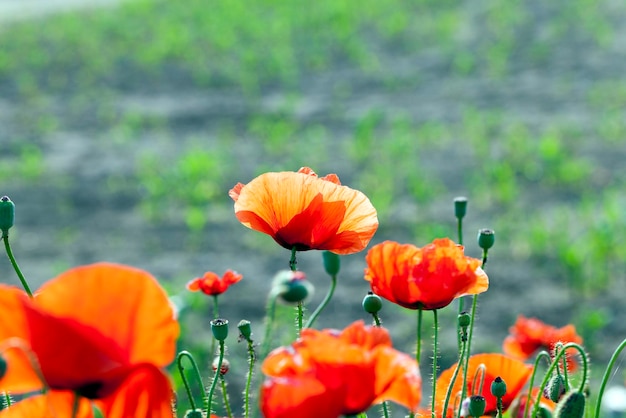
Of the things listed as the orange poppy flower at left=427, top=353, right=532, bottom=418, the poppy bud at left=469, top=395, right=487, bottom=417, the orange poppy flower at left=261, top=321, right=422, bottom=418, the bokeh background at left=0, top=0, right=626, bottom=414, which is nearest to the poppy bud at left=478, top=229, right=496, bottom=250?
the orange poppy flower at left=427, top=353, right=532, bottom=418

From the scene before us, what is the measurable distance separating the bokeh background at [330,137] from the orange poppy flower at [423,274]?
219 centimetres

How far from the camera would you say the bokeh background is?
4551mm

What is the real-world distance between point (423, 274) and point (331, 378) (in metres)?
0.24

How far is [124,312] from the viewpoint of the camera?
20.3 inches

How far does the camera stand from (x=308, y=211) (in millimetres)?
804

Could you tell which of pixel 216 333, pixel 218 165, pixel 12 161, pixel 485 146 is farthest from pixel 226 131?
pixel 216 333

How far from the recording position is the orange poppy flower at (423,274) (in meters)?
0.76

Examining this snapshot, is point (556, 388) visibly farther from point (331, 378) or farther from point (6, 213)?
point (6, 213)

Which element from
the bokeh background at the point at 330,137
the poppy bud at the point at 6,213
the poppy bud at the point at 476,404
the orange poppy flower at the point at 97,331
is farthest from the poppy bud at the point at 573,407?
the bokeh background at the point at 330,137

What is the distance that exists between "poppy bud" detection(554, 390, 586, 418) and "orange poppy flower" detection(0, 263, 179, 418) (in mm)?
321

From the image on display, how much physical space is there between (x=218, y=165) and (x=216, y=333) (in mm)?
5513

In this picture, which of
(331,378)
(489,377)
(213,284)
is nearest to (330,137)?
(213,284)

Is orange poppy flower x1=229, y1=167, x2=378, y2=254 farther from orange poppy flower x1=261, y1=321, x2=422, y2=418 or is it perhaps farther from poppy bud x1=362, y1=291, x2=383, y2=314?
orange poppy flower x1=261, y1=321, x2=422, y2=418

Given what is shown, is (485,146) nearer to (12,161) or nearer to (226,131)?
(226,131)
